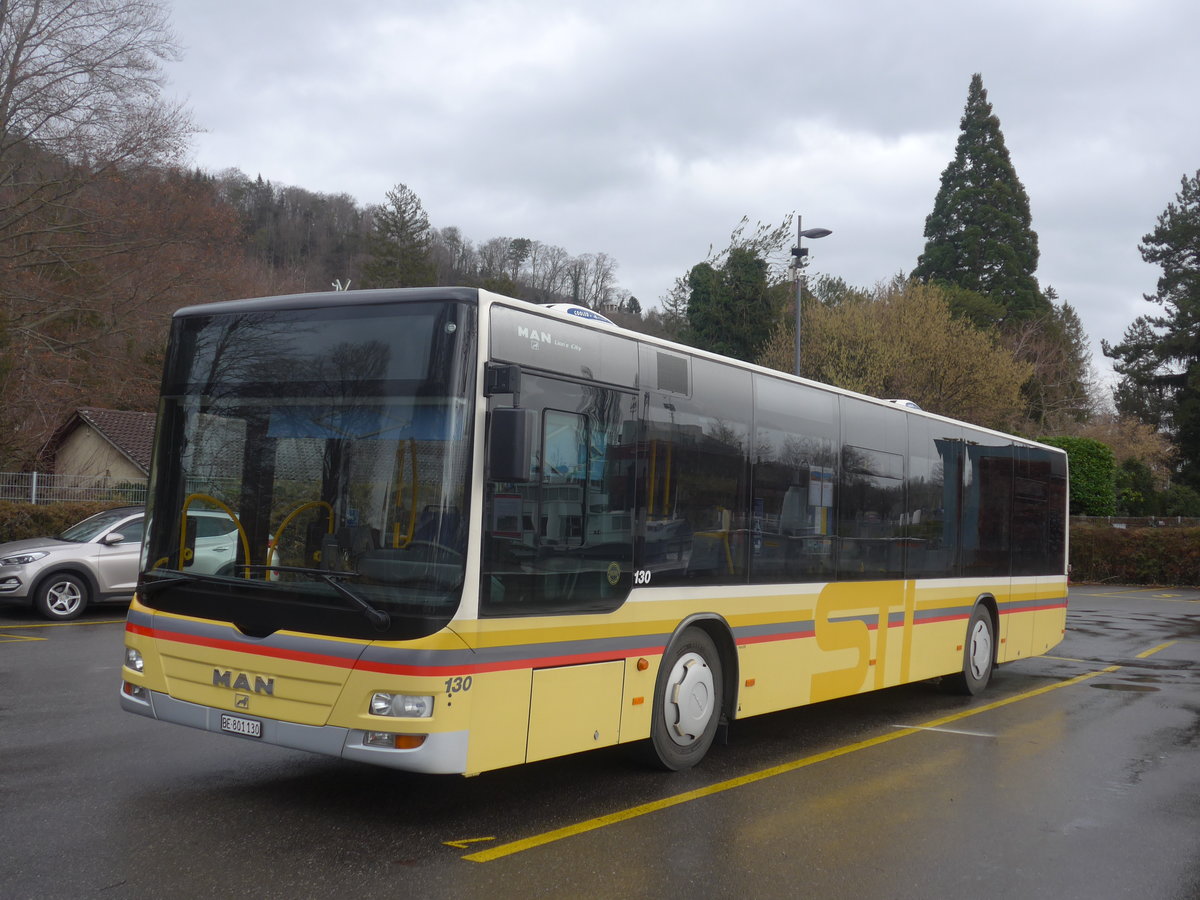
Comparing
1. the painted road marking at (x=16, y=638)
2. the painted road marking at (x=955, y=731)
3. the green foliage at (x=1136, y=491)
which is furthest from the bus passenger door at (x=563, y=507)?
the green foliage at (x=1136, y=491)

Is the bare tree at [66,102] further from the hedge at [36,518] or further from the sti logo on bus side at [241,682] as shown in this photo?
the sti logo on bus side at [241,682]

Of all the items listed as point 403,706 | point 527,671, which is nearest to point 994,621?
point 527,671

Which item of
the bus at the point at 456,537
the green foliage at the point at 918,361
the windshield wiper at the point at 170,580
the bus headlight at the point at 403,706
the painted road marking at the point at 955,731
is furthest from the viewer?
the green foliage at the point at 918,361

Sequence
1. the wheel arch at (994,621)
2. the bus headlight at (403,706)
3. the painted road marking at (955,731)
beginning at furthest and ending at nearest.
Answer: the wheel arch at (994,621) → the painted road marking at (955,731) → the bus headlight at (403,706)

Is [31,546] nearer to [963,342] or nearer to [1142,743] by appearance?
[1142,743]

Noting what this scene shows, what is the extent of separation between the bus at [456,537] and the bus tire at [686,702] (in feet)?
0.07

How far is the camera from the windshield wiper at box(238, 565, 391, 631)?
5.47m

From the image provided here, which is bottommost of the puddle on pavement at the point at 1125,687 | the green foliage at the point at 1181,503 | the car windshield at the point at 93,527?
the puddle on pavement at the point at 1125,687

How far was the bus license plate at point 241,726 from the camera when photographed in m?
5.81

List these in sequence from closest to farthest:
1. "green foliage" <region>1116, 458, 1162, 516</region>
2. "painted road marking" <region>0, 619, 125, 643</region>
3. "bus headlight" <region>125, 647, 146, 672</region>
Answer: "bus headlight" <region>125, 647, 146, 672</region> < "painted road marking" <region>0, 619, 125, 643</region> < "green foliage" <region>1116, 458, 1162, 516</region>

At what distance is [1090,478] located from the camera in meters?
40.6

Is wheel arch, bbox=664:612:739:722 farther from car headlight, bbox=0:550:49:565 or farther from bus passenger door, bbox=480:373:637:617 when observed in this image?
car headlight, bbox=0:550:49:565

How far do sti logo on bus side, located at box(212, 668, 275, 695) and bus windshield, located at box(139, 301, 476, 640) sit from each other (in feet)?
0.82

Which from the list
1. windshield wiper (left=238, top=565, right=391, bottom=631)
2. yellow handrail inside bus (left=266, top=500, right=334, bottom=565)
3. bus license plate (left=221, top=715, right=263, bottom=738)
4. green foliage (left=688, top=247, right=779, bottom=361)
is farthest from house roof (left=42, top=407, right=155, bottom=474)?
windshield wiper (left=238, top=565, right=391, bottom=631)
